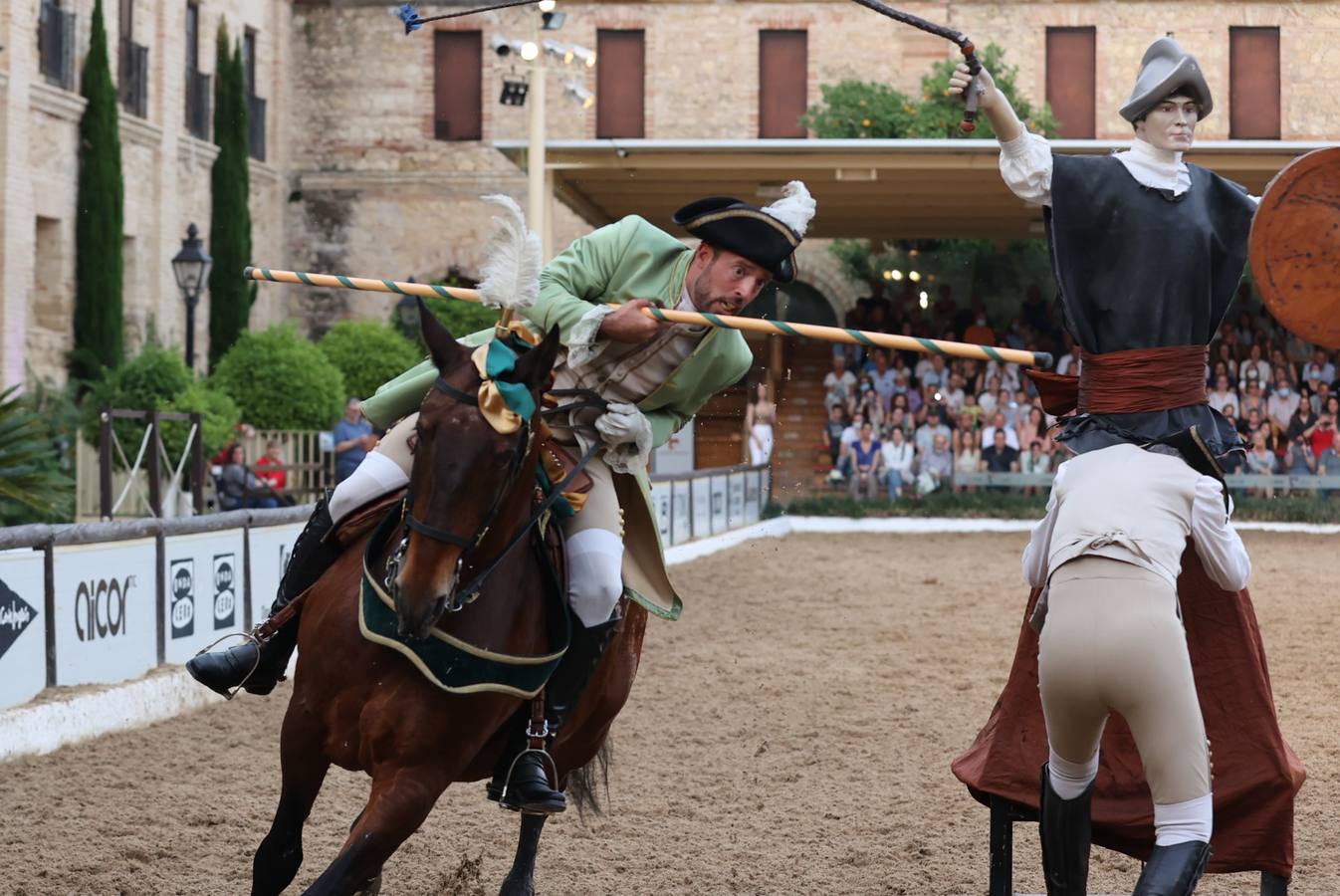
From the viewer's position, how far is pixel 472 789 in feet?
26.0

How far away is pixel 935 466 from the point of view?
26.1 meters

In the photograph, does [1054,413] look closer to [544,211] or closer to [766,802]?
[766,802]

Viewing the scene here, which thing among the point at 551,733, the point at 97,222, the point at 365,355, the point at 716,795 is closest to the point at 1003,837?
the point at 551,733

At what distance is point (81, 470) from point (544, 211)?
6409 millimetres

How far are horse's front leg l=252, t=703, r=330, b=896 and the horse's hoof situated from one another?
95 cm

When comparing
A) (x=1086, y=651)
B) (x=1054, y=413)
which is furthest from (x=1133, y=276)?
(x=1086, y=651)

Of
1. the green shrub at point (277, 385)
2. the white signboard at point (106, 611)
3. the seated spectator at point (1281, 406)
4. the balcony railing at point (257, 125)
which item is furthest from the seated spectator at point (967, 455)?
the white signboard at point (106, 611)

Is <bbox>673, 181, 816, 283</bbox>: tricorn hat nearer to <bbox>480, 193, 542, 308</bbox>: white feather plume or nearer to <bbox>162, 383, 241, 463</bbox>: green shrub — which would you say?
<bbox>480, 193, 542, 308</bbox>: white feather plume

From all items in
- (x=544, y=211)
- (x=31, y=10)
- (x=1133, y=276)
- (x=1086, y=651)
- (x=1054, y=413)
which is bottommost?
(x=1086, y=651)

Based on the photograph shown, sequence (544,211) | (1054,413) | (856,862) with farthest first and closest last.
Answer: (544,211) → (856,862) → (1054,413)

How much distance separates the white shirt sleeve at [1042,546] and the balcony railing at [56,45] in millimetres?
24144

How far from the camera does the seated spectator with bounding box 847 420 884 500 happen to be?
2486 cm

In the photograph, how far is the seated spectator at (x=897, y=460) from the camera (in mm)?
25672

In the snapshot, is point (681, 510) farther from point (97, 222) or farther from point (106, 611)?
point (106, 611)
